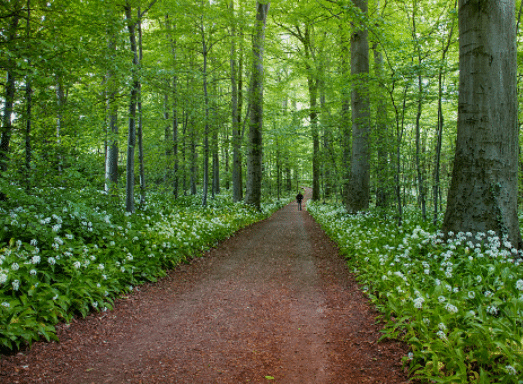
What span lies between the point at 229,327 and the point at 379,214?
7.59 m

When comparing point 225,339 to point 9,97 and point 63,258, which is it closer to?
point 63,258

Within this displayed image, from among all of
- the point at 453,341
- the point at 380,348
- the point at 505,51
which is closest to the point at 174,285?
the point at 380,348

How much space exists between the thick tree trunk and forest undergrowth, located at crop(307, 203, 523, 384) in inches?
14.1

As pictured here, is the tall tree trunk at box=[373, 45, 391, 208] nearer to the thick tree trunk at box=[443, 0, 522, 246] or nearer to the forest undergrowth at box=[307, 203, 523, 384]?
the thick tree trunk at box=[443, 0, 522, 246]

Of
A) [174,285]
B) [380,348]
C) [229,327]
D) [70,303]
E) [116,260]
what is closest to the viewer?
[380,348]

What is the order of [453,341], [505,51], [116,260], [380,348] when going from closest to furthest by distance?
[453,341] → [380,348] → [505,51] → [116,260]

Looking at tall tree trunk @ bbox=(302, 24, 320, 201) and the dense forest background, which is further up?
tall tree trunk @ bbox=(302, 24, 320, 201)

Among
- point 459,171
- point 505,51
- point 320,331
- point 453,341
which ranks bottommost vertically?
point 320,331

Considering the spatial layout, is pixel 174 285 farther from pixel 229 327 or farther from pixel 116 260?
pixel 229 327

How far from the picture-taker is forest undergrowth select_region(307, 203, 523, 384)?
2.38 meters

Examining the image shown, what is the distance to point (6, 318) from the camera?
2906mm

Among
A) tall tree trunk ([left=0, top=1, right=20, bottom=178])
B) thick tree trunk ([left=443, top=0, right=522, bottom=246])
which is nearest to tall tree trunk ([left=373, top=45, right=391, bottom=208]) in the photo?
thick tree trunk ([left=443, top=0, right=522, bottom=246])

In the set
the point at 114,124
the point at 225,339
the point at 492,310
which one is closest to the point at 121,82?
the point at 114,124

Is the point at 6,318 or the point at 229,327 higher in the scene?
the point at 6,318
